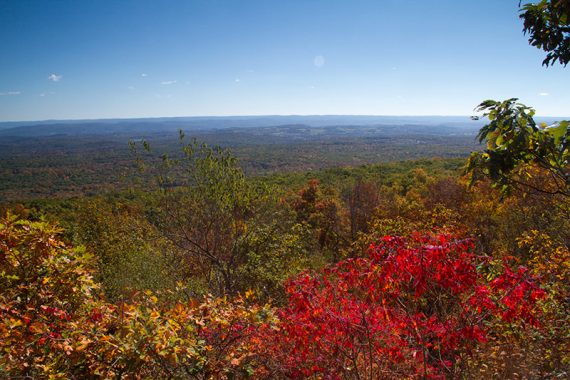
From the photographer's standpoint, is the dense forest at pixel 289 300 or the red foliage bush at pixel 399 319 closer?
the dense forest at pixel 289 300

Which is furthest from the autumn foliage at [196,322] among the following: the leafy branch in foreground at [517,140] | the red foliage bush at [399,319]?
the leafy branch in foreground at [517,140]

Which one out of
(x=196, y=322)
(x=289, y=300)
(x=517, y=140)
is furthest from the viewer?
(x=289, y=300)

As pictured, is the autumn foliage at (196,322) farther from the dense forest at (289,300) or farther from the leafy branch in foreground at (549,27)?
the leafy branch in foreground at (549,27)

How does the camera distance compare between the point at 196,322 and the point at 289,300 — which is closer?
the point at 196,322

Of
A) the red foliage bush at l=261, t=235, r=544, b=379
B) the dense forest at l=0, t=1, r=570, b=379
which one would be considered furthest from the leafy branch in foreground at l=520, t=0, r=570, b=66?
the red foliage bush at l=261, t=235, r=544, b=379

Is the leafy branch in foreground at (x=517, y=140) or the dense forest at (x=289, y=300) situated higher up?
the leafy branch in foreground at (x=517, y=140)

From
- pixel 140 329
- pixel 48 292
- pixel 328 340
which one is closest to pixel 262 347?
pixel 328 340

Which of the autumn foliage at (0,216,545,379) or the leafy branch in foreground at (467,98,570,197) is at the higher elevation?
the leafy branch in foreground at (467,98,570,197)

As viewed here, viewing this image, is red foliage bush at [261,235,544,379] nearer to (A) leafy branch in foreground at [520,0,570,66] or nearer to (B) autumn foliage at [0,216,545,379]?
(B) autumn foliage at [0,216,545,379]

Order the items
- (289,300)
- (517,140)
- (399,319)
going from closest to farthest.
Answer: (517,140) → (399,319) → (289,300)

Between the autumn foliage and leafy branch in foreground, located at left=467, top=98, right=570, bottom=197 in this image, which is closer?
leafy branch in foreground, located at left=467, top=98, right=570, bottom=197

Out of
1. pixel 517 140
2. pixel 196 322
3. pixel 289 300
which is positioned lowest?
pixel 289 300

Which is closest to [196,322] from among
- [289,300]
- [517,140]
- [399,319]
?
[289,300]

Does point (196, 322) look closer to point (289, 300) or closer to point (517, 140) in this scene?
point (289, 300)
